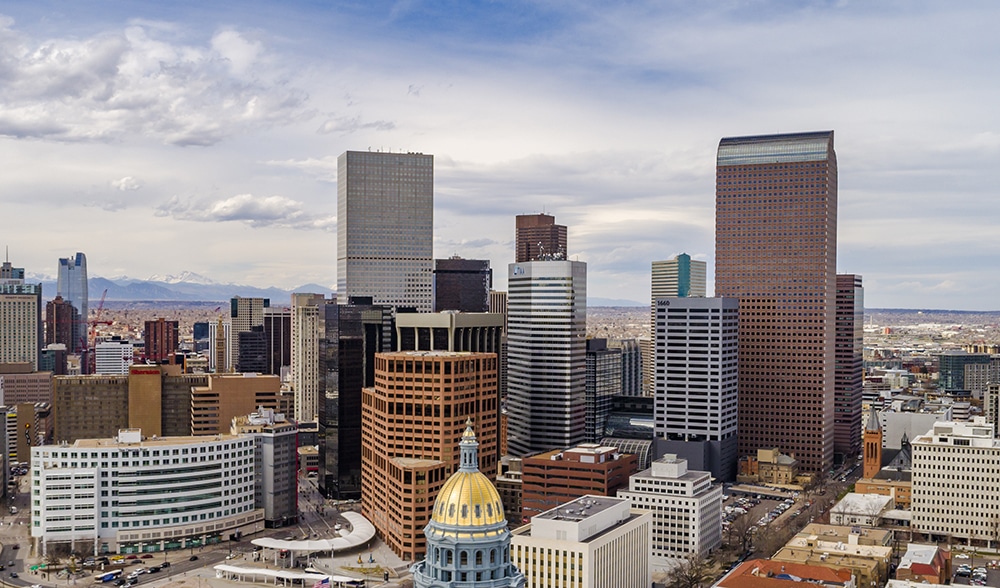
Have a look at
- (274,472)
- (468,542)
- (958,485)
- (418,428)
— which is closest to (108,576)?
(274,472)

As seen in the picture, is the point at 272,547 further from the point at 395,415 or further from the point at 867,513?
the point at 867,513

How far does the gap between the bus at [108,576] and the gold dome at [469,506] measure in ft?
322

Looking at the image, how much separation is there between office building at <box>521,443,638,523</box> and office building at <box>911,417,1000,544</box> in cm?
4945

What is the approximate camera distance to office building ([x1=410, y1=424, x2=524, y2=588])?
68.0 m

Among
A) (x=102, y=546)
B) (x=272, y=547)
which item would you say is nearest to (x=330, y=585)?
(x=272, y=547)

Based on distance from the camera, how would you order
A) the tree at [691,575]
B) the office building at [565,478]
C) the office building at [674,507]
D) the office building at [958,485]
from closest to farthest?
the tree at [691,575] < the office building at [674,507] < the office building at [958,485] < the office building at [565,478]

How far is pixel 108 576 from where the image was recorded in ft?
491

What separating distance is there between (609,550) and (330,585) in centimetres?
4059

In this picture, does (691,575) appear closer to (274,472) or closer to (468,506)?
(468,506)

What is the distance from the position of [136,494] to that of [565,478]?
232 feet

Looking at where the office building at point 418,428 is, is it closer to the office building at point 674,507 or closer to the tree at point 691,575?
the office building at point 674,507

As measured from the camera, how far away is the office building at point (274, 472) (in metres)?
184

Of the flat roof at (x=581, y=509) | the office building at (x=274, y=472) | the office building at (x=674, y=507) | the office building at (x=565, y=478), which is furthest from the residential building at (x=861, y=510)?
the office building at (x=274, y=472)

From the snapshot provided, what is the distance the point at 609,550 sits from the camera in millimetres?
130125
